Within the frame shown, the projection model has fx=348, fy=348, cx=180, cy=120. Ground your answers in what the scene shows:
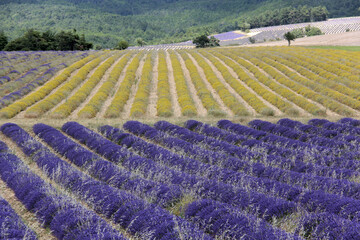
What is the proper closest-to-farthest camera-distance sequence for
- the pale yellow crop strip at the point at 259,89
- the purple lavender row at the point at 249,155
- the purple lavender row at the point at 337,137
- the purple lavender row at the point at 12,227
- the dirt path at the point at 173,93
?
the purple lavender row at the point at 12,227, the purple lavender row at the point at 249,155, the purple lavender row at the point at 337,137, the dirt path at the point at 173,93, the pale yellow crop strip at the point at 259,89

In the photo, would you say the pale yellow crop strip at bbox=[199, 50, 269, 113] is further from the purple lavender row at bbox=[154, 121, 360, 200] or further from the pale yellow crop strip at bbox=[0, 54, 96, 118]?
the pale yellow crop strip at bbox=[0, 54, 96, 118]

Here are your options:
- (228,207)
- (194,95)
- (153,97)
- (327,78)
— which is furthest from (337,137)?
(327,78)

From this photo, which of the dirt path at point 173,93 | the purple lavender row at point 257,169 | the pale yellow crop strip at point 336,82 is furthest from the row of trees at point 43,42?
the purple lavender row at point 257,169

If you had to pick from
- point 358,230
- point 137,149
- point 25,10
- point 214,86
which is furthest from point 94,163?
point 25,10

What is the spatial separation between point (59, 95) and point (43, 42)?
42.5 metres

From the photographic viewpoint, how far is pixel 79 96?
23984 millimetres

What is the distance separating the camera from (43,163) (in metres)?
11.8

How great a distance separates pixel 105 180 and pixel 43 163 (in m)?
2.56

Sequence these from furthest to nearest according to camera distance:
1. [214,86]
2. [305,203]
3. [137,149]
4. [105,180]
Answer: [214,86]
[137,149]
[105,180]
[305,203]

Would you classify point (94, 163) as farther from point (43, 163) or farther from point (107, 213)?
point (107, 213)

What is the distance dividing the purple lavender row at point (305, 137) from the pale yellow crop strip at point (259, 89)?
4495 mm

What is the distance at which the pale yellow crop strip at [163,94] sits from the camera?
2069 centimetres

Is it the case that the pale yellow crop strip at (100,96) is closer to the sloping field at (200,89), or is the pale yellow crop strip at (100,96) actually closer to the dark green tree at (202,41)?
the sloping field at (200,89)

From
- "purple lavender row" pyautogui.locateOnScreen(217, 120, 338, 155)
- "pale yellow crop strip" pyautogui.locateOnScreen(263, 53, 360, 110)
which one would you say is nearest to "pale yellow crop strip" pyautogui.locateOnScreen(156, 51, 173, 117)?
"purple lavender row" pyautogui.locateOnScreen(217, 120, 338, 155)
